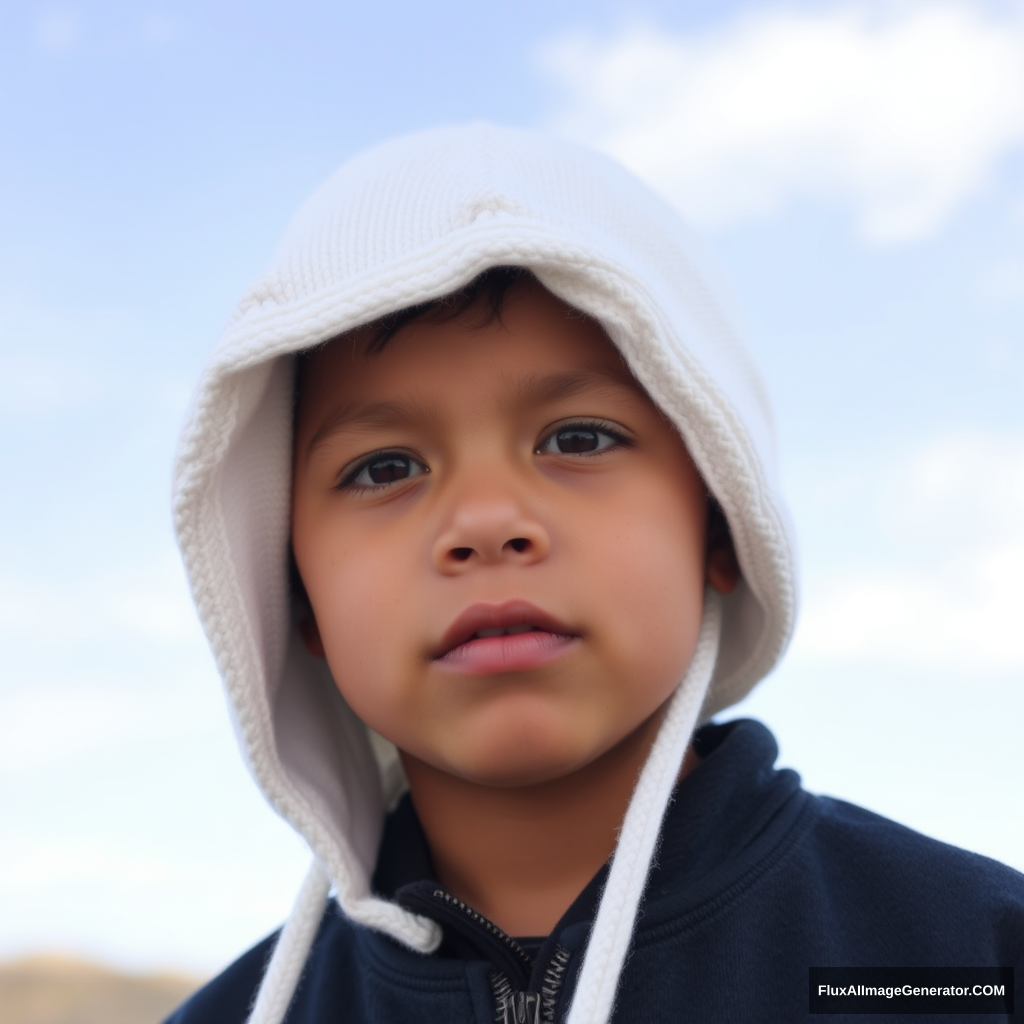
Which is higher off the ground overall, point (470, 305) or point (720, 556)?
point (470, 305)

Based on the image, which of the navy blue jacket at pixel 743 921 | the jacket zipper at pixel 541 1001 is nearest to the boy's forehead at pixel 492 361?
the navy blue jacket at pixel 743 921

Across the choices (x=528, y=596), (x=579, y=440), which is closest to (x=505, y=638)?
(x=528, y=596)

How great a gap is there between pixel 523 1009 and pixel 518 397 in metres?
0.85

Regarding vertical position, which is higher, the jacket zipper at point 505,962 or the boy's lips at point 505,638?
the boy's lips at point 505,638

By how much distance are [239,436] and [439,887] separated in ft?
2.51

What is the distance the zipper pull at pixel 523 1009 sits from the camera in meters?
1.71

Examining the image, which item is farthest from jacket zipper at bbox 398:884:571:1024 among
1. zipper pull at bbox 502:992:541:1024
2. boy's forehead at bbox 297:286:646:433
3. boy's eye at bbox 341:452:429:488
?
boy's forehead at bbox 297:286:646:433

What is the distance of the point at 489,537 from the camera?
5.48 ft

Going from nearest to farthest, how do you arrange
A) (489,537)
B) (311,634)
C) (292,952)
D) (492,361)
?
(489,537) → (492,361) → (292,952) → (311,634)

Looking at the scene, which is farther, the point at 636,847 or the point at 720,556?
the point at 720,556

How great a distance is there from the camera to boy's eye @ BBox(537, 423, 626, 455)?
1.80 m

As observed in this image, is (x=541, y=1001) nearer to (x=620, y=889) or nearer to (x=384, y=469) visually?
Result: (x=620, y=889)

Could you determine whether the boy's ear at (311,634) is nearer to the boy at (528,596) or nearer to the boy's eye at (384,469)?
the boy at (528,596)

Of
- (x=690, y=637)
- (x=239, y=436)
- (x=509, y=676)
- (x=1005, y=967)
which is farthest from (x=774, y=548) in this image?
(x=239, y=436)
